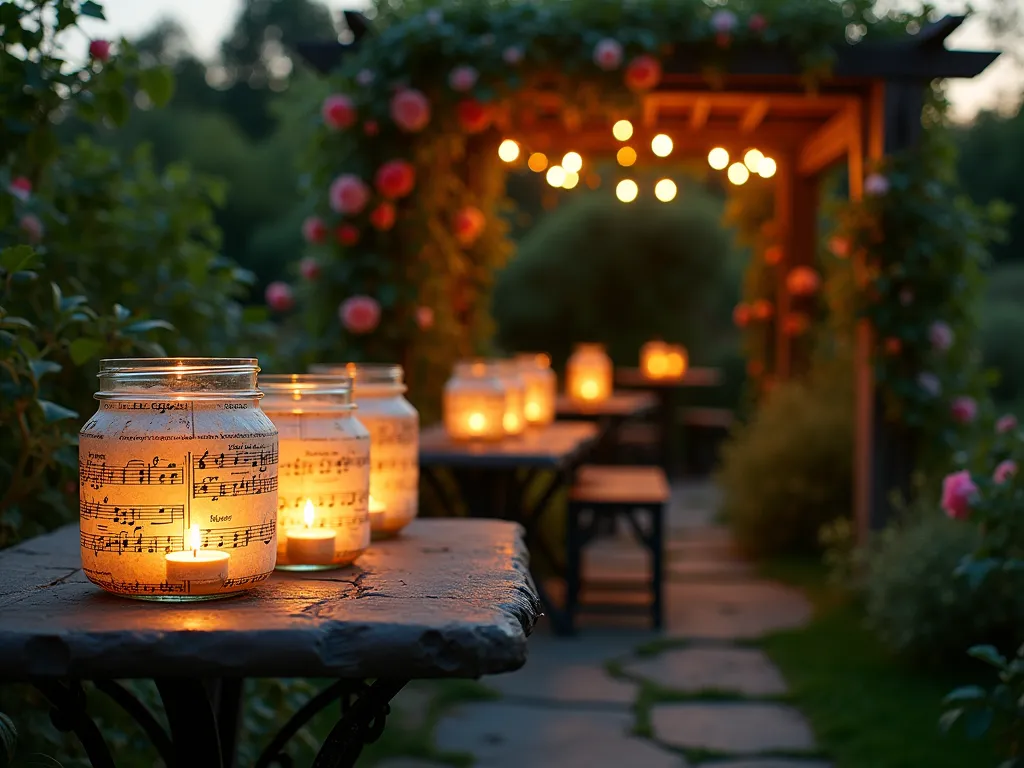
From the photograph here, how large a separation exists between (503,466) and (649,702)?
902 mm

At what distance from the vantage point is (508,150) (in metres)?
6.18

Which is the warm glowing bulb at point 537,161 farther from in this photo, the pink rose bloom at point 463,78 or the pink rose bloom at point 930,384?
the pink rose bloom at point 930,384

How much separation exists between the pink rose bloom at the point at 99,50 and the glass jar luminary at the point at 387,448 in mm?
946

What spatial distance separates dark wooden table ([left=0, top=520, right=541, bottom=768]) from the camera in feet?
3.81

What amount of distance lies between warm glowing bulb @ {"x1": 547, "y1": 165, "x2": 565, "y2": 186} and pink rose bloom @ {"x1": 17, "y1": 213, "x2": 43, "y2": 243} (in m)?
4.79

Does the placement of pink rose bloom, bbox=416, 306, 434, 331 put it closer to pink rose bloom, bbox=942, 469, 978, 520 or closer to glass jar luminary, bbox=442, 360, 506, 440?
glass jar luminary, bbox=442, 360, 506, 440

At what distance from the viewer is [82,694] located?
1.40m

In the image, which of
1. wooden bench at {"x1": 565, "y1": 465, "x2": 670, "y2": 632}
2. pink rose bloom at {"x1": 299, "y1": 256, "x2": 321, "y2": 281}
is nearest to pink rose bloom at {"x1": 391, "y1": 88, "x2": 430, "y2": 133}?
pink rose bloom at {"x1": 299, "y1": 256, "x2": 321, "y2": 281}

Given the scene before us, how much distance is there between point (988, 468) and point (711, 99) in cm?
303

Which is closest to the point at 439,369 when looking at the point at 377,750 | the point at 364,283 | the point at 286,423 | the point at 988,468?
the point at 364,283

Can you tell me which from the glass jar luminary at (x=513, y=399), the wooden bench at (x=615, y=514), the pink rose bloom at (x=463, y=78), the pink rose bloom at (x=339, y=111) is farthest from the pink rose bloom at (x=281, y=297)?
the wooden bench at (x=615, y=514)

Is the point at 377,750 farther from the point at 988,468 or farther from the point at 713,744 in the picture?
the point at 988,468

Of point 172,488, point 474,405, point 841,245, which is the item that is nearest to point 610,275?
point 841,245

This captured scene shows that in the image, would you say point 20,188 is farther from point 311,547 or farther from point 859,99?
point 859,99
